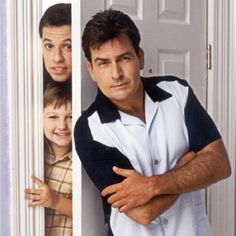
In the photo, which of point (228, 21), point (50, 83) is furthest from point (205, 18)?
point (50, 83)

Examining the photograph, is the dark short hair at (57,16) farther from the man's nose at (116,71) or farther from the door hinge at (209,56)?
the door hinge at (209,56)

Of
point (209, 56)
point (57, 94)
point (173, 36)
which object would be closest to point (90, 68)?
point (57, 94)

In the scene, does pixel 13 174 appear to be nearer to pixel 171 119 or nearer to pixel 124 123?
pixel 124 123

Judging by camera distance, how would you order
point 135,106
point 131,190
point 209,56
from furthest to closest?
point 209,56 → point 135,106 → point 131,190

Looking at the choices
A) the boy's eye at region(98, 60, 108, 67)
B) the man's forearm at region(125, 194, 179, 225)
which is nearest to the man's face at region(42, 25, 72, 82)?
the boy's eye at region(98, 60, 108, 67)

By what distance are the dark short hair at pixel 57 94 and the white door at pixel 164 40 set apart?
0.07m

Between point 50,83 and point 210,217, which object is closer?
point 50,83

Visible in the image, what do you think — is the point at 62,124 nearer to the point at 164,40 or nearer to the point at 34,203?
the point at 34,203

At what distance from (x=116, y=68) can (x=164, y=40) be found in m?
0.32

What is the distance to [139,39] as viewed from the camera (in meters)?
1.38

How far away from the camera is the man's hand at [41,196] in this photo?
1450 millimetres

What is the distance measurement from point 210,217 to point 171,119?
26.0 inches

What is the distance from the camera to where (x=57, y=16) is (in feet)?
4.58

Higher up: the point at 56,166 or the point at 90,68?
the point at 90,68
